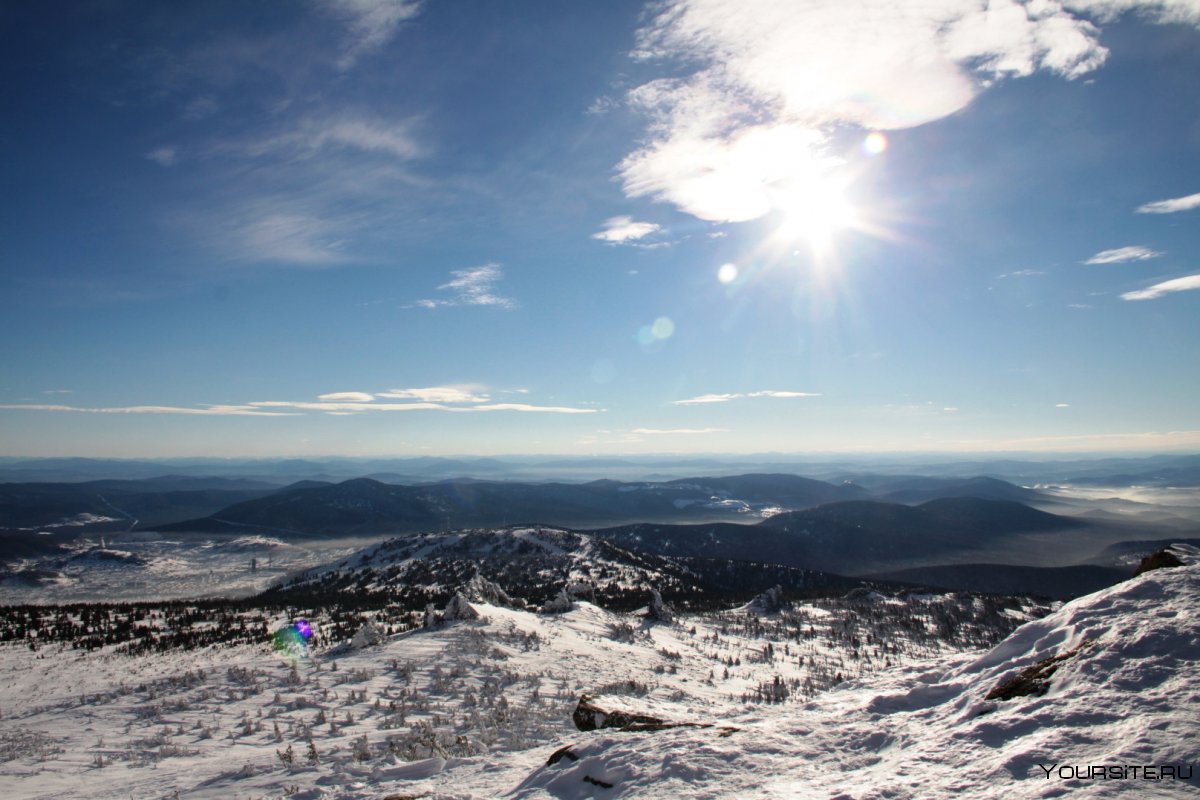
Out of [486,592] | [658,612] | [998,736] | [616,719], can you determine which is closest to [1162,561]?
[998,736]

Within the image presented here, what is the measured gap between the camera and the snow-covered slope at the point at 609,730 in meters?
6.12

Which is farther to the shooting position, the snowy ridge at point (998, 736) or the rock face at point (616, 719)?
the rock face at point (616, 719)

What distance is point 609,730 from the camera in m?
9.67

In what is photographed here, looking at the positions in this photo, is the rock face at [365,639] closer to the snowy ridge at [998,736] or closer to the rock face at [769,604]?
the snowy ridge at [998,736]

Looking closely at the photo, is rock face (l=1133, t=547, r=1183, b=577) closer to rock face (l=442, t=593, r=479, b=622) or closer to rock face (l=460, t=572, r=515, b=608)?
rock face (l=442, t=593, r=479, b=622)

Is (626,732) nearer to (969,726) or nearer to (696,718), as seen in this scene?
(696,718)

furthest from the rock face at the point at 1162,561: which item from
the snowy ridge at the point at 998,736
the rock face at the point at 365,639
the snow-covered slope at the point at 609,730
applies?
the rock face at the point at 365,639

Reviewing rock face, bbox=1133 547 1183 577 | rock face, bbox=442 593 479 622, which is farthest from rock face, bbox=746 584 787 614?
rock face, bbox=1133 547 1183 577

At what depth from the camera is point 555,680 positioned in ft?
61.5

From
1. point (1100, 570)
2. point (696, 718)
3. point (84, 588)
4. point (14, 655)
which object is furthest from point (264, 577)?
point (1100, 570)

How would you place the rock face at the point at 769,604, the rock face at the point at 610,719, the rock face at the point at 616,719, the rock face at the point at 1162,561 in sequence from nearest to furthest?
the rock face at the point at 616,719 < the rock face at the point at 610,719 < the rock face at the point at 1162,561 < the rock face at the point at 769,604

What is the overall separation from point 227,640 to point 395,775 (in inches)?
905

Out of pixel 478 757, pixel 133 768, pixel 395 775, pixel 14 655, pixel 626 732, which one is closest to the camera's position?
pixel 626 732

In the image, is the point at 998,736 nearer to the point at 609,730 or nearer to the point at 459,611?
the point at 609,730
